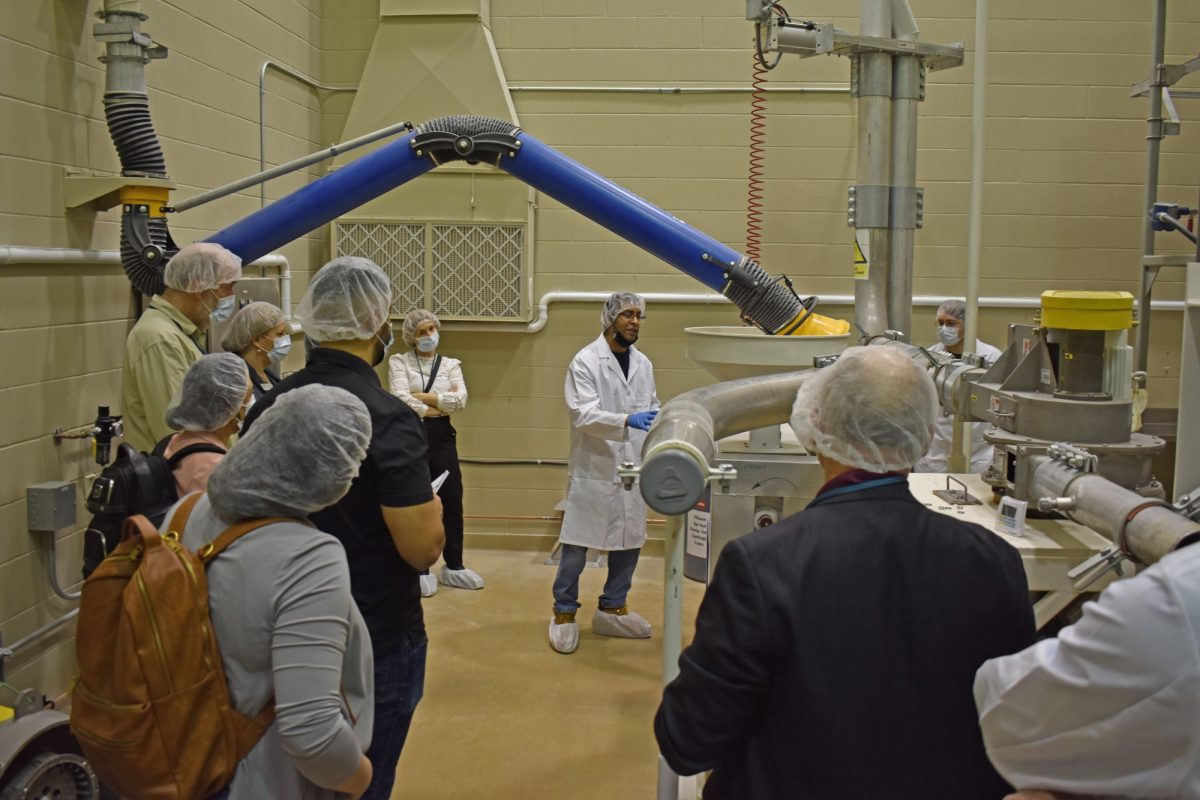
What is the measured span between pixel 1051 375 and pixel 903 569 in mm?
1150

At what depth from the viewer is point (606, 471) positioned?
440 centimetres

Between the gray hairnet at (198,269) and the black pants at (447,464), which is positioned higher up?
the gray hairnet at (198,269)

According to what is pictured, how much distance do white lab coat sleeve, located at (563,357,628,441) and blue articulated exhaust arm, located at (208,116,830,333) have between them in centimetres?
115

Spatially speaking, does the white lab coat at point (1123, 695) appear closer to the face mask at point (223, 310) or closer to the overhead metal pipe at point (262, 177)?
the face mask at point (223, 310)

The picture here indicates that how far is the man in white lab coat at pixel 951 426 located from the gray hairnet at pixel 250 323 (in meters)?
2.30

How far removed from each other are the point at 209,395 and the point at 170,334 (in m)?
1.00

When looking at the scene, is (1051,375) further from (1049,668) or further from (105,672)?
(105,672)

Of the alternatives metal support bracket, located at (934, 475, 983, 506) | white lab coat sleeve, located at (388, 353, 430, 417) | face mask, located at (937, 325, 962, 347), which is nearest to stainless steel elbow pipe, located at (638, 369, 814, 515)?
metal support bracket, located at (934, 475, 983, 506)

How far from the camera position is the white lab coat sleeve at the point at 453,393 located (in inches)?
186

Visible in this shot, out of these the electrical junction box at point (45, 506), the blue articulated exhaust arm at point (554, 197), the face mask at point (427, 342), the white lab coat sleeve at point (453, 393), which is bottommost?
the electrical junction box at point (45, 506)

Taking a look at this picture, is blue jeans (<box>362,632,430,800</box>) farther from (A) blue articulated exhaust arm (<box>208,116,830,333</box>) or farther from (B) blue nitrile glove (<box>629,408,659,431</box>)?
(B) blue nitrile glove (<box>629,408,659,431</box>)

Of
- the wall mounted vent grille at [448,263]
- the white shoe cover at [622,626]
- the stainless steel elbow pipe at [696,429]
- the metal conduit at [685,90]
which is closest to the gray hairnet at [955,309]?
the metal conduit at [685,90]

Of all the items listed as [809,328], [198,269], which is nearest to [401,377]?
[198,269]

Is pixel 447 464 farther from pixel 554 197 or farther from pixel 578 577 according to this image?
pixel 554 197
